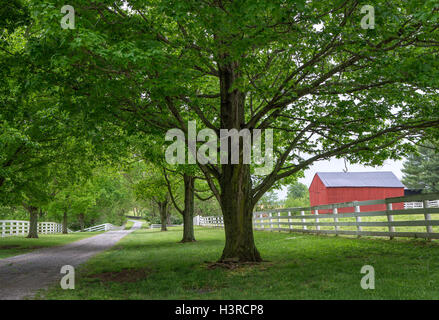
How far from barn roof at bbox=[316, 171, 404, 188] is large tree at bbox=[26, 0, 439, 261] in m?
29.7

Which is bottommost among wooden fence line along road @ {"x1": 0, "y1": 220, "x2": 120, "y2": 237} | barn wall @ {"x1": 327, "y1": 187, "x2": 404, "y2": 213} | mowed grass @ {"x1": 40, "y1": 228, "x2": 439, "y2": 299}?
wooden fence line along road @ {"x1": 0, "y1": 220, "x2": 120, "y2": 237}

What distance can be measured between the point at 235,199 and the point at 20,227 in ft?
100

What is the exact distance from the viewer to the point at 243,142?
34.0 ft

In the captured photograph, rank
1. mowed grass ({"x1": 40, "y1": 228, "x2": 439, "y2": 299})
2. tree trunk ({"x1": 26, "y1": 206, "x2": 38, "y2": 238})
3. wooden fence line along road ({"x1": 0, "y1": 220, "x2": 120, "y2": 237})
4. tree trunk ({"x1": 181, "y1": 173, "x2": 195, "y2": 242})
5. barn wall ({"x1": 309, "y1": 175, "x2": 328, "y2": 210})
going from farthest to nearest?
barn wall ({"x1": 309, "y1": 175, "x2": 328, "y2": 210}), wooden fence line along road ({"x1": 0, "y1": 220, "x2": 120, "y2": 237}), tree trunk ({"x1": 26, "y1": 206, "x2": 38, "y2": 238}), tree trunk ({"x1": 181, "y1": 173, "x2": 195, "y2": 242}), mowed grass ({"x1": 40, "y1": 228, "x2": 439, "y2": 299})

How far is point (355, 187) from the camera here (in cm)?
4128

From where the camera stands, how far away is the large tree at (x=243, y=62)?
6781mm

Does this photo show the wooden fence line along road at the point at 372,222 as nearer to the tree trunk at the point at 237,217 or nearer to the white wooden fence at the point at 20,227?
the tree trunk at the point at 237,217

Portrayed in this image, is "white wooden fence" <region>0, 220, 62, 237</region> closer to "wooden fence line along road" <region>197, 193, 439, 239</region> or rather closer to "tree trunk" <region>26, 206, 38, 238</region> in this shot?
"tree trunk" <region>26, 206, 38, 238</region>

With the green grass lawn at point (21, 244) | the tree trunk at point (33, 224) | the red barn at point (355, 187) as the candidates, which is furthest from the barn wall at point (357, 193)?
the tree trunk at point (33, 224)

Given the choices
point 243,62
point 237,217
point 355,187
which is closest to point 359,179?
point 355,187

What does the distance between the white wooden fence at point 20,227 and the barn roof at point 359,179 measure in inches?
1191

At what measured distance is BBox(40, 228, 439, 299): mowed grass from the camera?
6.06 metres

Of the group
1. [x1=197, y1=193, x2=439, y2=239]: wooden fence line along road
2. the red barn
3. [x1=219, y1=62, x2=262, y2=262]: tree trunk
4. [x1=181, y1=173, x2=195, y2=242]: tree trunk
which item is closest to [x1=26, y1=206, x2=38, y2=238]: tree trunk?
[x1=181, y1=173, x2=195, y2=242]: tree trunk
